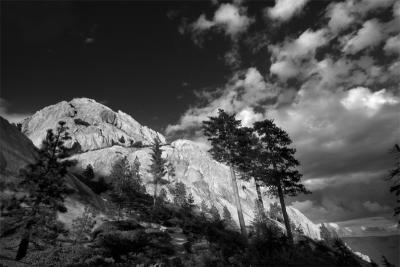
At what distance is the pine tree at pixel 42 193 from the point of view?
17.5 metres

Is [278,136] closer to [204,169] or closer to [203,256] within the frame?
[203,256]

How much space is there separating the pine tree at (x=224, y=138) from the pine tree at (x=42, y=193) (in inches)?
574

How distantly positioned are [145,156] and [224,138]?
Result: 11347 centimetres

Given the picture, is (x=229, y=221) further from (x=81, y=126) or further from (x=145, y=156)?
(x=81, y=126)

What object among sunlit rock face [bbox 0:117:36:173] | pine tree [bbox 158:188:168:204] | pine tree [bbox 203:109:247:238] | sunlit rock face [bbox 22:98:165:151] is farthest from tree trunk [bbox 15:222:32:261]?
sunlit rock face [bbox 22:98:165:151]

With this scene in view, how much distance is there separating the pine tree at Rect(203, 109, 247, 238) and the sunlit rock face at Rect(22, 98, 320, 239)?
311ft

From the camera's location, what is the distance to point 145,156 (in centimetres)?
13838

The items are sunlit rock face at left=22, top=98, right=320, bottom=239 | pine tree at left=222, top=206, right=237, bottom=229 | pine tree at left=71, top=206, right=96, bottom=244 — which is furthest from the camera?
sunlit rock face at left=22, top=98, right=320, bottom=239

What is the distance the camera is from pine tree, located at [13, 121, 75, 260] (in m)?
17.5

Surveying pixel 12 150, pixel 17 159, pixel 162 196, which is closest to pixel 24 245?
pixel 17 159

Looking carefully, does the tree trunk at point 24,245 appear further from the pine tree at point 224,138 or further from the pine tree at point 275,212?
the pine tree at point 275,212

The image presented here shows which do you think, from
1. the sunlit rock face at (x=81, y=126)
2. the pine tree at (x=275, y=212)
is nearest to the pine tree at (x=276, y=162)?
the pine tree at (x=275, y=212)

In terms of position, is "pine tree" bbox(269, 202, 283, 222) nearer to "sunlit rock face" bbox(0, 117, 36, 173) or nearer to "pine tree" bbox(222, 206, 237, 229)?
"pine tree" bbox(222, 206, 237, 229)

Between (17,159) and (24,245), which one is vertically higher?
(17,159)
